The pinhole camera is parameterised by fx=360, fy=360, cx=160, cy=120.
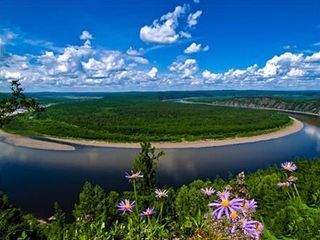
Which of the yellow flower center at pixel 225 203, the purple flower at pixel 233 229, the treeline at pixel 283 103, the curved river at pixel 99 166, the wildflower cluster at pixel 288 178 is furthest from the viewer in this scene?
the treeline at pixel 283 103

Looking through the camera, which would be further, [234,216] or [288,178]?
[288,178]

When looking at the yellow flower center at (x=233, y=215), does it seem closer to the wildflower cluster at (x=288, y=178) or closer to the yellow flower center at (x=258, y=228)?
the yellow flower center at (x=258, y=228)

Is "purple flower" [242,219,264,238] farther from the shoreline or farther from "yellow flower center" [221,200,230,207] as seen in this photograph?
the shoreline

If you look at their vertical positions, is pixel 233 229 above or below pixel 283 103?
above

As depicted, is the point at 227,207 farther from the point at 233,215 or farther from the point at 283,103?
the point at 283,103

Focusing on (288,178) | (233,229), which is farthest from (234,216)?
(288,178)

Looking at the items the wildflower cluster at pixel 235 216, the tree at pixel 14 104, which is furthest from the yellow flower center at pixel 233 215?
the tree at pixel 14 104

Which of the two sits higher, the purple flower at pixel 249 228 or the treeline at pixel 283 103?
the purple flower at pixel 249 228

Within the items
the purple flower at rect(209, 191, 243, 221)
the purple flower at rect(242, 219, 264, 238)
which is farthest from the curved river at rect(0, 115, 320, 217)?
the purple flower at rect(242, 219, 264, 238)

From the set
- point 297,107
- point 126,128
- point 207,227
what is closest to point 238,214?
point 207,227
